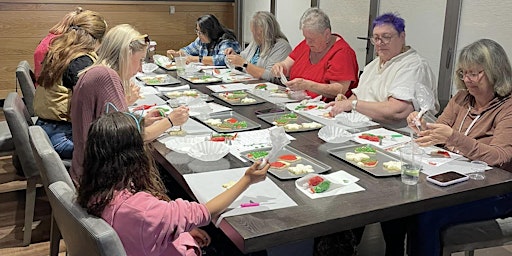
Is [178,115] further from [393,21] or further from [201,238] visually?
[393,21]

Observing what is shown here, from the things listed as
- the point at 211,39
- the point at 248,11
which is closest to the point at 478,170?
the point at 211,39

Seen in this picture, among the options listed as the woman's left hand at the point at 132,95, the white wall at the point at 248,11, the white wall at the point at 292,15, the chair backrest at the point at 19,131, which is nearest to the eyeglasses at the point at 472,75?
the woman's left hand at the point at 132,95

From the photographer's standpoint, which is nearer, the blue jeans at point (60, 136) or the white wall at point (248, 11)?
the blue jeans at point (60, 136)

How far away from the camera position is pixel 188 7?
6223 millimetres

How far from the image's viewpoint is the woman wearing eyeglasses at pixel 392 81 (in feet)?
8.18

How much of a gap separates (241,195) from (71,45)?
4.80 ft

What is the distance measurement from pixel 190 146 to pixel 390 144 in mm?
809

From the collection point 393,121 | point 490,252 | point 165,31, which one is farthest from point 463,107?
point 165,31

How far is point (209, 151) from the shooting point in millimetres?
1848

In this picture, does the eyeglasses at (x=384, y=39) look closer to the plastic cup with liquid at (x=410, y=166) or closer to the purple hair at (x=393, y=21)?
the purple hair at (x=393, y=21)

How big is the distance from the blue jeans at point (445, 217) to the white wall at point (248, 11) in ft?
14.6

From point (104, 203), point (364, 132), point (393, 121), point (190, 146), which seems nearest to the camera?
point (104, 203)

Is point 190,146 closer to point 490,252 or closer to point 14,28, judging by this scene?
point 490,252

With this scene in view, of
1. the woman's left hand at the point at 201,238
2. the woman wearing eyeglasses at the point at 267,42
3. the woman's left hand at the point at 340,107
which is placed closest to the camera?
the woman's left hand at the point at 201,238
